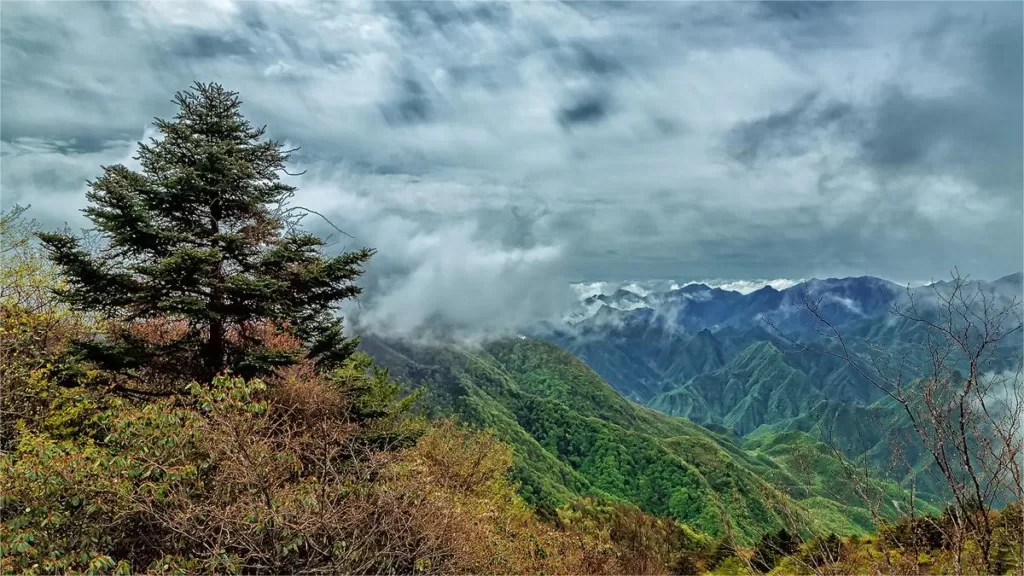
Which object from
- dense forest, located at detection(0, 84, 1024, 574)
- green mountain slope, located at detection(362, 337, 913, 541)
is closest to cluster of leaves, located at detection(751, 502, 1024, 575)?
dense forest, located at detection(0, 84, 1024, 574)

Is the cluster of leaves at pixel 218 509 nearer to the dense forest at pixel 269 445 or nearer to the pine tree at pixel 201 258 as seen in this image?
the dense forest at pixel 269 445

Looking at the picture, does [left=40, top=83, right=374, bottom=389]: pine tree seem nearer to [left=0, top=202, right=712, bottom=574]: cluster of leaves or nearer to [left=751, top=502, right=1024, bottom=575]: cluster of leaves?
[left=0, top=202, right=712, bottom=574]: cluster of leaves

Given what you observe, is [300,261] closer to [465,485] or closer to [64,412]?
[64,412]

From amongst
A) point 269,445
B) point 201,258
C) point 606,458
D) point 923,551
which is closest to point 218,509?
point 269,445

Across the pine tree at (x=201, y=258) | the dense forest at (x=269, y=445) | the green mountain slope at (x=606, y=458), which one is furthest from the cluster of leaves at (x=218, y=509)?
the green mountain slope at (x=606, y=458)

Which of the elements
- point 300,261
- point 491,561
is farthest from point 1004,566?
point 300,261

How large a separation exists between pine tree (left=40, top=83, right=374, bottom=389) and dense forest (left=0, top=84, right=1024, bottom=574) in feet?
0.22

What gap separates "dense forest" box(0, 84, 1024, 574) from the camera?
620cm

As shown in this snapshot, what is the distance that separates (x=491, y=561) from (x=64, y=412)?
1078cm

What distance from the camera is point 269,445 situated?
9.40m

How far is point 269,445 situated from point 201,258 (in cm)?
685

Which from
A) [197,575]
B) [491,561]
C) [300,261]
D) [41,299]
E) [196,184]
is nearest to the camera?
[197,575]

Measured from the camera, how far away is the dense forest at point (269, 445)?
6.20 m

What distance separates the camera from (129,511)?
308 inches
